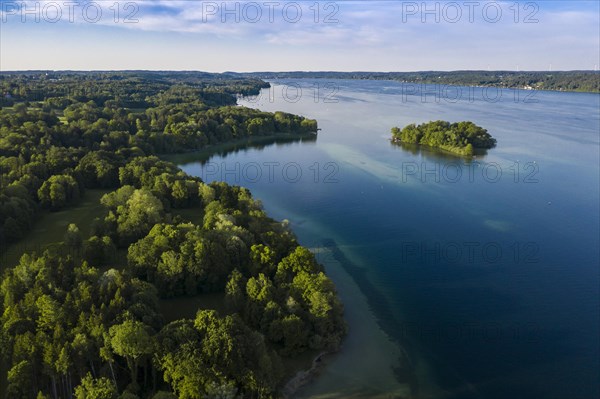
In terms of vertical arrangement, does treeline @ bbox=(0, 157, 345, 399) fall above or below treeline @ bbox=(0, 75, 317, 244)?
below

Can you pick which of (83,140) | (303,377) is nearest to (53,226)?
(303,377)

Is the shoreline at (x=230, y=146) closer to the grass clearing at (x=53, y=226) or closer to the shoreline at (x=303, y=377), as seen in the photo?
the grass clearing at (x=53, y=226)

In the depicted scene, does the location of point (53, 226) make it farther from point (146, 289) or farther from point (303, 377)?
point (303, 377)

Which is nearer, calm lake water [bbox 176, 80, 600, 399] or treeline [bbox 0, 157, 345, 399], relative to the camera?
treeline [bbox 0, 157, 345, 399]

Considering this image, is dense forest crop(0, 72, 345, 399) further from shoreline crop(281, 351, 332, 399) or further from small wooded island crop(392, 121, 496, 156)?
small wooded island crop(392, 121, 496, 156)

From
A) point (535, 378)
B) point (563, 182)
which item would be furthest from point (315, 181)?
point (535, 378)

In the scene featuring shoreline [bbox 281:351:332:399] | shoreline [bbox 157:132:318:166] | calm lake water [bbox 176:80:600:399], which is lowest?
shoreline [bbox 281:351:332:399]

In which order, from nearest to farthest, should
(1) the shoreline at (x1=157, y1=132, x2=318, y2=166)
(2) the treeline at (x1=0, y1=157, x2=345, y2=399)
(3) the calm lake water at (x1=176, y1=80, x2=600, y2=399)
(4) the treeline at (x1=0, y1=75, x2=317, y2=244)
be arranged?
(2) the treeline at (x1=0, y1=157, x2=345, y2=399) → (3) the calm lake water at (x1=176, y1=80, x2=600, y2=399) → (4) the treeline at (x1=0, y1=75, x2=317, y2=244) → (1) the shoreline at (x1=157, y1=132, x2=318, y2=166)

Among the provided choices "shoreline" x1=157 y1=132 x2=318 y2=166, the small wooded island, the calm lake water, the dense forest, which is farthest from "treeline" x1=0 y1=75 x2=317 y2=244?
the small wooded island
